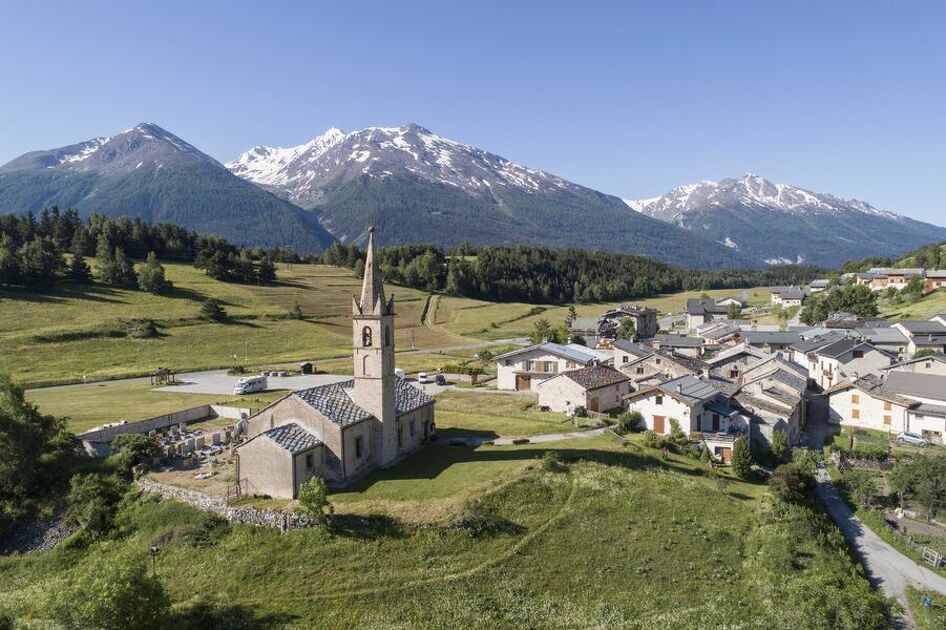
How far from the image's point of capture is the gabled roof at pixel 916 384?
54.1 m

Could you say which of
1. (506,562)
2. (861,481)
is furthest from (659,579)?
(861,481)

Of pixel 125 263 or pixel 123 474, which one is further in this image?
pixel 125 263

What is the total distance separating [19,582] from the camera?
95.5ft

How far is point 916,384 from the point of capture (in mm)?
56062

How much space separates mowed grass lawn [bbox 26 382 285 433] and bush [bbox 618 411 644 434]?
3256 cm

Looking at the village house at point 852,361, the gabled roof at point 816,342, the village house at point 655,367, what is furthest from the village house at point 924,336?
the village house at point 655,367

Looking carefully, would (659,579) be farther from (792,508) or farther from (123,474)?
(123,474)

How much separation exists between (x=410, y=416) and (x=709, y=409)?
85.5 feet

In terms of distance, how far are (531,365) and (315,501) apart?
42155 mm

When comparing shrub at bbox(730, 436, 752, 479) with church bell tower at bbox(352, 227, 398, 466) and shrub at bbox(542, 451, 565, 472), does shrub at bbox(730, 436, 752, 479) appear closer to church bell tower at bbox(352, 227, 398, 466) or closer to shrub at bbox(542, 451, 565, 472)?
shrub at bbox(542, 451, 565, 472)

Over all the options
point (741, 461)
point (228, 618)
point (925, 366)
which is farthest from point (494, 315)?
point (228, 618)

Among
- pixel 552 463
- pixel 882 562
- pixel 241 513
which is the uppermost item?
pixel 552 463

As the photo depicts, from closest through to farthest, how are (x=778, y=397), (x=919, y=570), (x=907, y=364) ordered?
1. (x=919, y=570)
2. (x=778, y=397)
3. (x=907, y=364)

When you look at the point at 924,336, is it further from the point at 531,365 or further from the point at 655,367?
the point at 531,365
